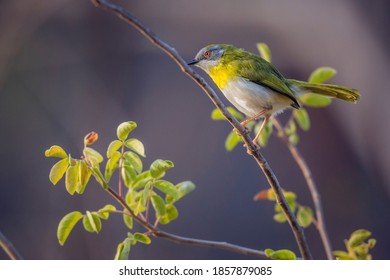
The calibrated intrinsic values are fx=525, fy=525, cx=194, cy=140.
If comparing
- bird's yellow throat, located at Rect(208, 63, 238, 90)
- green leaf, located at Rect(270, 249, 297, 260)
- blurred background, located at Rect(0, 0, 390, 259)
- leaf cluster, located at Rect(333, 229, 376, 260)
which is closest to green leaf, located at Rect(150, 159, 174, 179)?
green leaf, located at Rect(270, 249, 297, 260)

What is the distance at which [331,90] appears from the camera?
4.45 ft

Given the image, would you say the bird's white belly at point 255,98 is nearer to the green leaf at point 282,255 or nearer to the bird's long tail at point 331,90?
the bird's long tail at point 331,90

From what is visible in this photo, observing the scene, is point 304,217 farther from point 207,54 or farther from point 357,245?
point 207,54

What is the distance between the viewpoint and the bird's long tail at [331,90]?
1.34 metres

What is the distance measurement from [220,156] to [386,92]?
0.66 metres

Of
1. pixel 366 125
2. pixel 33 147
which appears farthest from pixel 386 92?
pixel 33 147

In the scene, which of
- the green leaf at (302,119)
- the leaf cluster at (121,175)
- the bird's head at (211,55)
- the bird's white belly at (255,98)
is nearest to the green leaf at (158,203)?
the leaf cluster at (121,175)

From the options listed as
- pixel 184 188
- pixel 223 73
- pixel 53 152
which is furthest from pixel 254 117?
pixel 53 152

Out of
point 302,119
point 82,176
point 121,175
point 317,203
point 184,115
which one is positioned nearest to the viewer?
point 82,176

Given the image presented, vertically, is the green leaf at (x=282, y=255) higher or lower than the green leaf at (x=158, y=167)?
lower

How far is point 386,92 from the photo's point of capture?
1872 mm

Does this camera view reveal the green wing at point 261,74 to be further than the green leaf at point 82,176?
Yes

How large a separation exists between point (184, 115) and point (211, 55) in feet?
2.42

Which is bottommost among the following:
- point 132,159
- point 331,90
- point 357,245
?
point 357,245
